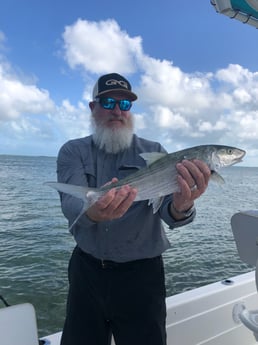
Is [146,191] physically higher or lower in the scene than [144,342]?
higher

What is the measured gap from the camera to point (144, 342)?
2.47 meters

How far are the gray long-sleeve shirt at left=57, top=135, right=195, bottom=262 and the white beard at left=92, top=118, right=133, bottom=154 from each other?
0.17 ft

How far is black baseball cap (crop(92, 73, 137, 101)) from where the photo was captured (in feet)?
9.21

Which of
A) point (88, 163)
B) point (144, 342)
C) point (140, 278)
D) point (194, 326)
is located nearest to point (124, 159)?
point (88, 163)

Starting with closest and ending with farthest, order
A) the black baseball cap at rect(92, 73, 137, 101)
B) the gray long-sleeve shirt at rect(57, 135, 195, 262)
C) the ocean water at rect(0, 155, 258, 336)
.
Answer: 1. the gray long-sleeve shirt at rect(57, 135, 195, 262)
2. the black baseball cap at rect(92, 73, 137, 101)
3. the ocean water at rect(0, 155, 258, 336)

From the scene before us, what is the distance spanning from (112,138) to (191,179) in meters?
0.75

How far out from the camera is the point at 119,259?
2.53 m

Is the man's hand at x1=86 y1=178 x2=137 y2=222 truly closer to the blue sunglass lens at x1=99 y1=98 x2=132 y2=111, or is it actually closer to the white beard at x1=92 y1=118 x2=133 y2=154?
the white beard at x1=92 y1=118 x2=133 y2=154

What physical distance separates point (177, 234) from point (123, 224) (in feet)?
40.8

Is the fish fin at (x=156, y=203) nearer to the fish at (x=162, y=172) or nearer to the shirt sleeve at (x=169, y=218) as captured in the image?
the fish at (x=162, y=172)

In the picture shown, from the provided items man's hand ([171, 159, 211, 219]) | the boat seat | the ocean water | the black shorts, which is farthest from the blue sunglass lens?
the ocean water

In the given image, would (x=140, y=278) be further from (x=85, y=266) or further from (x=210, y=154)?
(x=210, y=154)

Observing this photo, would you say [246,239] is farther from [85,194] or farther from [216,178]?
[85,194]

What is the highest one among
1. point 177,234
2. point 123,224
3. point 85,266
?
point 123,224
